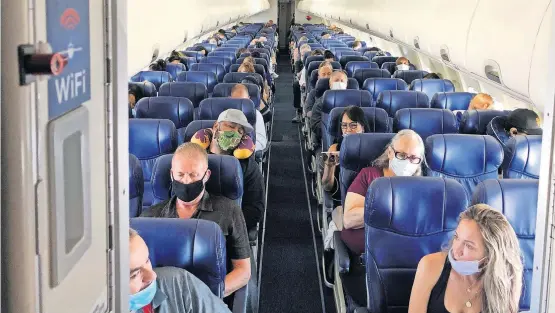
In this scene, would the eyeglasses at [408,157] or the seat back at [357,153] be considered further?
the seat back at [357,153]

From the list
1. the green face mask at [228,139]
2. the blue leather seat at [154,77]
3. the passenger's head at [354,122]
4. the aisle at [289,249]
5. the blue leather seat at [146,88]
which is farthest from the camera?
the blue leather seat at [154,77]

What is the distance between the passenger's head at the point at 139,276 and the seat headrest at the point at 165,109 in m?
4.25

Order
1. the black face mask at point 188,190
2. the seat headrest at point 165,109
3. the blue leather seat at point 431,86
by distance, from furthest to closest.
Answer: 1. the blue leather seat at point 431,86
2. the seat headrest at point 165,109
3. the black face mask at point 188,190

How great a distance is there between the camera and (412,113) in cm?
592

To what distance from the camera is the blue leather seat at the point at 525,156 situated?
4.70 m

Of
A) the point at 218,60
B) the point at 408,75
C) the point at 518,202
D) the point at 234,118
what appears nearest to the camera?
the point at 518,202

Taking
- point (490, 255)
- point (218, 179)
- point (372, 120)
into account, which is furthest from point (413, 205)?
point (372, 120)

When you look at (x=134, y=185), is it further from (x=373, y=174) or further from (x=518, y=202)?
(x=518, y=202)

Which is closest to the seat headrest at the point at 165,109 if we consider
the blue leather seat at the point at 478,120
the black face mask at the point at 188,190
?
the blue leather seat at the point at 478,120

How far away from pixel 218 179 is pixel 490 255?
1930 mm

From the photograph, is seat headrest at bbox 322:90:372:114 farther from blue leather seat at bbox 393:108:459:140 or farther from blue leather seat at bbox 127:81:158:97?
blue leather seat at bbox 127:81:158:97

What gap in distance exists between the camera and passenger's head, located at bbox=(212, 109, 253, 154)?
4.78 meters

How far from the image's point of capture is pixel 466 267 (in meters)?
2.64

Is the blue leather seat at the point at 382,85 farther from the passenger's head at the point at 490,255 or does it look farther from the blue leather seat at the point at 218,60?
the passenger's head at the point at 490,255
